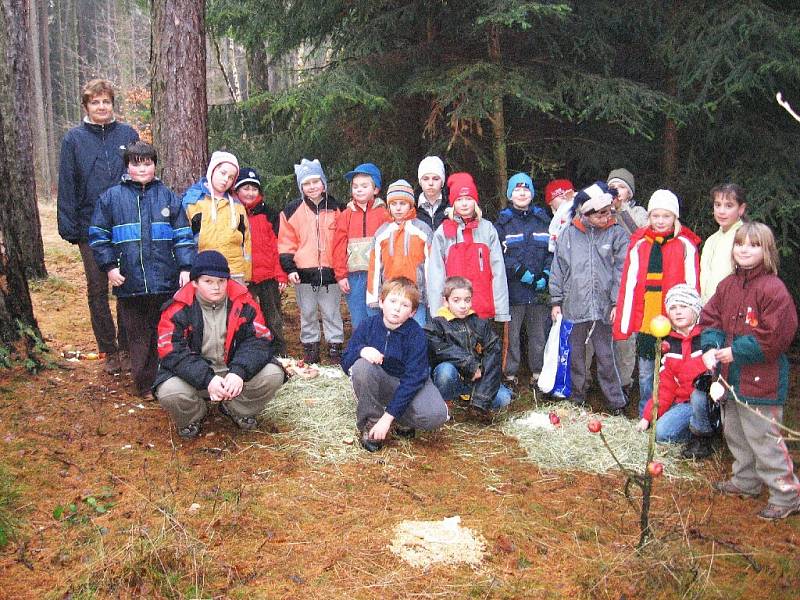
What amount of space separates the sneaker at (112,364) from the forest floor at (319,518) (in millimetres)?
590

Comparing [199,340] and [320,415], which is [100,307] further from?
[320,415]

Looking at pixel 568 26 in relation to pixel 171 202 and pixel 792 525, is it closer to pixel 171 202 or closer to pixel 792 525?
pixel 171 202

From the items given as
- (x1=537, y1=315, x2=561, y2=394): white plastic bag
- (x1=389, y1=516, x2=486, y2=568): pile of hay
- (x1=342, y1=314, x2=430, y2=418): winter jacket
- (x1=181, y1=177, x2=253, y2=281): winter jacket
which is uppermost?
(x1=181, y1=177, x2=253, y2=281): winter jacket

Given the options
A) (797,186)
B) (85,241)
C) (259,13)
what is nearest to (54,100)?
(259,13)

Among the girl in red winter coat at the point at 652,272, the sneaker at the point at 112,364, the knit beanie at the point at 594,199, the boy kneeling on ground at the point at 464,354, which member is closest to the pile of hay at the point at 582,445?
the boy kneeling on ground at the point at 464,354

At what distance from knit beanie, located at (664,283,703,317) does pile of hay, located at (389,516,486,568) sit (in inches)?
102

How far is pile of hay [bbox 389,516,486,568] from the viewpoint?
3.25 meters

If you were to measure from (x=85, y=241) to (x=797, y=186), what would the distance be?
7.24m

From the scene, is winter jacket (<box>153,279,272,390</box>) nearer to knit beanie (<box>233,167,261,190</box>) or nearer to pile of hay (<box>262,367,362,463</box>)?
pile of hay (<box>262,367,362,463</box>)

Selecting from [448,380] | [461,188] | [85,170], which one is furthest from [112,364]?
[461,188]

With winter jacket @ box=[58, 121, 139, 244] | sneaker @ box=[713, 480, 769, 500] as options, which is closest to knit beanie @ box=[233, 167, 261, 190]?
winter jacket @ box=[58, 121, 139, 244]

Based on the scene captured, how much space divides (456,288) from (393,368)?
970 mm

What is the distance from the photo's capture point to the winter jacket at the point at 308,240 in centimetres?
666

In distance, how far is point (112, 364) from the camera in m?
6.11
